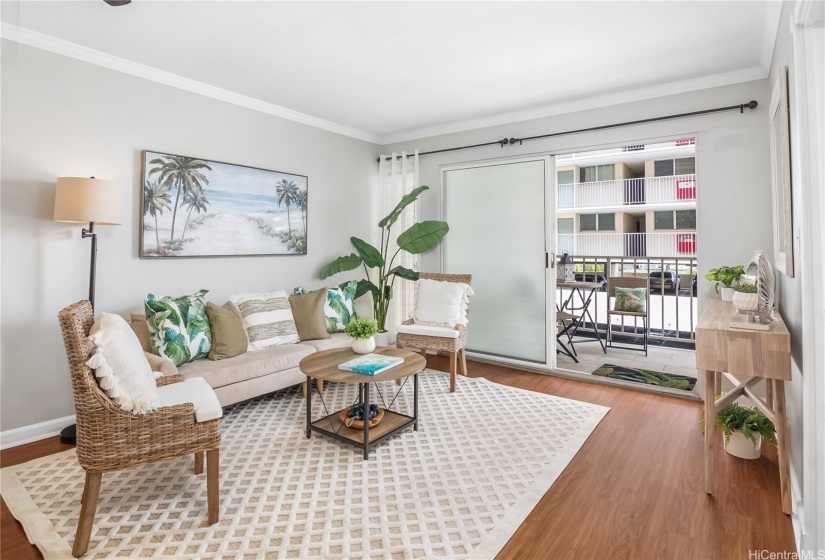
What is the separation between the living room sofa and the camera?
9.60 feet

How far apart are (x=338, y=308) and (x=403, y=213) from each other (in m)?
1.58

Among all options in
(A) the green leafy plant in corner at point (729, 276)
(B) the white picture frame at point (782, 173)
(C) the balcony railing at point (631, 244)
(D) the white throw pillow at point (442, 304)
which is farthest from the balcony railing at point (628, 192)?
(B) the white picture frame at point (782, 173)

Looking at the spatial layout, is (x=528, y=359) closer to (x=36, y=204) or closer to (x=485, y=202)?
(x=485, y=202)

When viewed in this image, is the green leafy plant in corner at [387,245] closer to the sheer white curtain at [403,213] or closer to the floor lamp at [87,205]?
the sheer white curtain at [403,213]

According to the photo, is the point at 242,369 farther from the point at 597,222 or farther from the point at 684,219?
the point at 684,219

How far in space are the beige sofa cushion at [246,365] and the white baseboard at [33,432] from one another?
0.92 meters

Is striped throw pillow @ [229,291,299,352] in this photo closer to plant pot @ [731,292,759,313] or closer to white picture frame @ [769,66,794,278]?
plant pot @ [731,292,759,313]

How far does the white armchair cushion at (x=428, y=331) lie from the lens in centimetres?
391

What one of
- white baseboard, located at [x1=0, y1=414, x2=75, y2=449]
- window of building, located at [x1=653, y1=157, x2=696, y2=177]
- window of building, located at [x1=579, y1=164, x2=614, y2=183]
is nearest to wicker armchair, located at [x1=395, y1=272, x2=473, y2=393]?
white baseboard, located at [x1=0, y1=414, x2=75, y2=449]

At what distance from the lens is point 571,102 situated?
410 cm

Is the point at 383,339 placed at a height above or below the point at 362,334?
below

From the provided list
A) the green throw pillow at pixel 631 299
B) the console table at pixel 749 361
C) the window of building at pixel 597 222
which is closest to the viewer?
the console table at pixel 749 361

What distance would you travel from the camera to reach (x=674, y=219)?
10.1m

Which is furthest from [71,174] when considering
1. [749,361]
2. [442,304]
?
[749,361]
